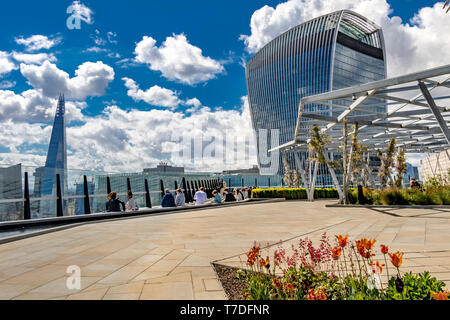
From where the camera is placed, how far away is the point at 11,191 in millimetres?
10078

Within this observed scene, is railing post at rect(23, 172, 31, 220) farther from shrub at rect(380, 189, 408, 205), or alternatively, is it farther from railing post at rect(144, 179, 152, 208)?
shrub at rect(380, 189, 408, 205)

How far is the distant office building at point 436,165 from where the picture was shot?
29.8 m

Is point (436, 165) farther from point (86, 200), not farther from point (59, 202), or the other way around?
point (59, 202)

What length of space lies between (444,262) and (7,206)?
1201 centimetres

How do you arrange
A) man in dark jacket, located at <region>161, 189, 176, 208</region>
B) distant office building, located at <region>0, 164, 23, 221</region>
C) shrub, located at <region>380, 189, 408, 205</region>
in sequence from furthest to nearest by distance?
man in dark jacket, located at <region>161, 189, 176, 208</region> < shrub, located at <region>380, 189, 408, 205</region> < distant office building, located at <region>0, 164, 23, 221</region>

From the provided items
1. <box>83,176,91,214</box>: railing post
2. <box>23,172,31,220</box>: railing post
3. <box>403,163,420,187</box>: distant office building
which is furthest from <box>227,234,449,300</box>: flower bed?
<box>403,163,420,187</box>: distant office building

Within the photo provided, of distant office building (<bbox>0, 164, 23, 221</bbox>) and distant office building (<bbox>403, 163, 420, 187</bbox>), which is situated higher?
distant office building (<bbox>0, 164, 23, 221</bbox>)

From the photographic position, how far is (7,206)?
380 inches

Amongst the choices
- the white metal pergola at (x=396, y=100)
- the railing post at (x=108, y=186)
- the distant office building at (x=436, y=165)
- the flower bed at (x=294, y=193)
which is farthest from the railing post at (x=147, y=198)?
the distant office building at (x=436, y=165)

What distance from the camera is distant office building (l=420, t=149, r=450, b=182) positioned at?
2980 centimetres

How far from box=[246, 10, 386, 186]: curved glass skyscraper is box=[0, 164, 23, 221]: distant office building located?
7366 centimetres

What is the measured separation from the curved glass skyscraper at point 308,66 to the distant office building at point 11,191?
73.7 m

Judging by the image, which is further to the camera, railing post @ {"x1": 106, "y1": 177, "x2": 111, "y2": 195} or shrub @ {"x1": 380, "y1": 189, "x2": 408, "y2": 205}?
railing post @ {"x1": 106, "y1": 177, "x2": 111, "y2": 195}
